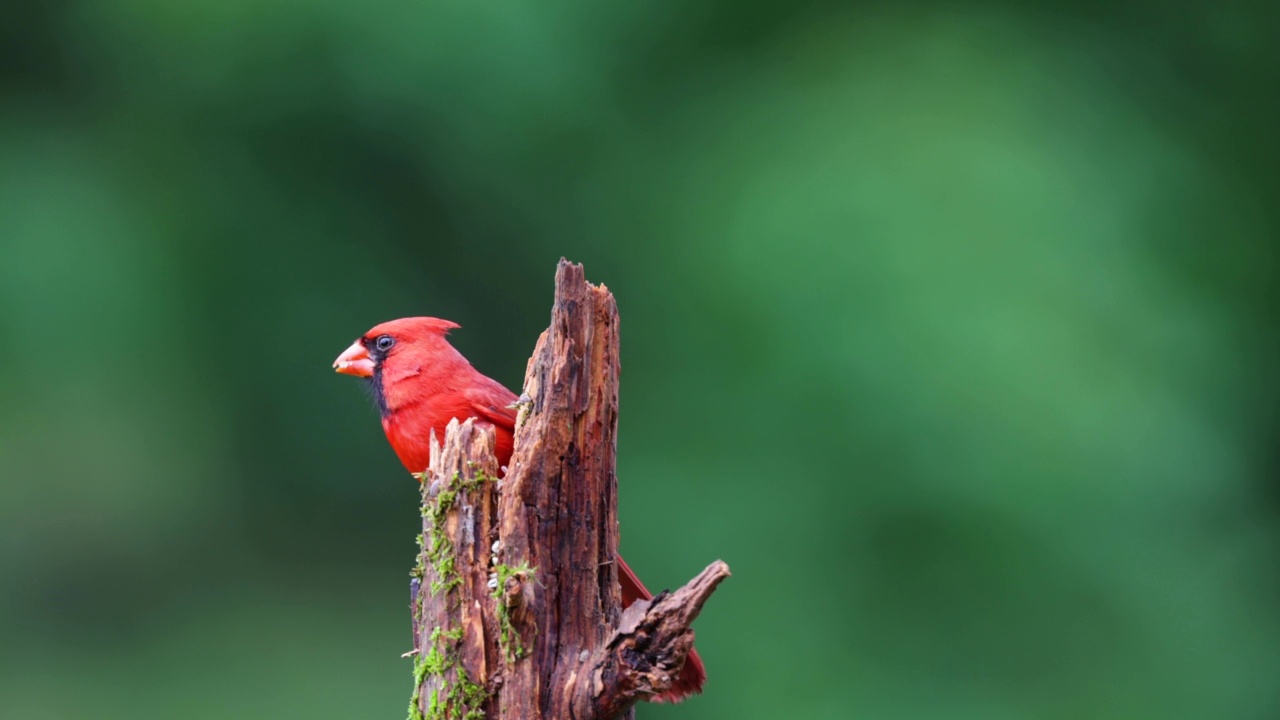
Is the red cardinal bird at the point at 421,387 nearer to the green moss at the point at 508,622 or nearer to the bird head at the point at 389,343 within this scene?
the bird head at the point at 389,343

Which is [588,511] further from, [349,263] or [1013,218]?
[349,263]

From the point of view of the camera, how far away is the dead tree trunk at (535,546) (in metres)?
2.37

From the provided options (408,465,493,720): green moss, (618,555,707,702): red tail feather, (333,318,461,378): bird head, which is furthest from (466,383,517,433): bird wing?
(408,465,493,720): green moss

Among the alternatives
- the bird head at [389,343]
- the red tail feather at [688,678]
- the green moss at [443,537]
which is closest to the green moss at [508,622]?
the green moss at [443,537]

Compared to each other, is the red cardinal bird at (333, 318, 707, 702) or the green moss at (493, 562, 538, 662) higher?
the red cardinal bird at (333, 318, 707, 702)

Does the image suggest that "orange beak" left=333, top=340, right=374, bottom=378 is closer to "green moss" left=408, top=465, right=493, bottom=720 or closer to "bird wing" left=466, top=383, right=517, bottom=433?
"bird wing" left=466, top=383, right=517, bottom=433

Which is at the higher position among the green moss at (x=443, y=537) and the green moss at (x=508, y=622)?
the green moss at (x=443, y=537)

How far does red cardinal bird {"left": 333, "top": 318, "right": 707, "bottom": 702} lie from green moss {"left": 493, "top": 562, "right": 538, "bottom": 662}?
3.01ft

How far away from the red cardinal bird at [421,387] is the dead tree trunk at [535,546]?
799mm

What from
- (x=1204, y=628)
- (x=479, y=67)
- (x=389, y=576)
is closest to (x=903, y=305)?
(x=1204, y=628)

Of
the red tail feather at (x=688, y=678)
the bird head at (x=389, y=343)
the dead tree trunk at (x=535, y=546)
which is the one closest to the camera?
the dead tree trunk at (x=535, y=546)

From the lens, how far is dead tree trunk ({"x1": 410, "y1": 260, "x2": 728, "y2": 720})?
7.79ft

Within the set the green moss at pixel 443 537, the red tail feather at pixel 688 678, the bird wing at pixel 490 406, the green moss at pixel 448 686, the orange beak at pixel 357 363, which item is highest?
the orange beak at pixel 357 363

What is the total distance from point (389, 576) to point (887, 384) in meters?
2.92
